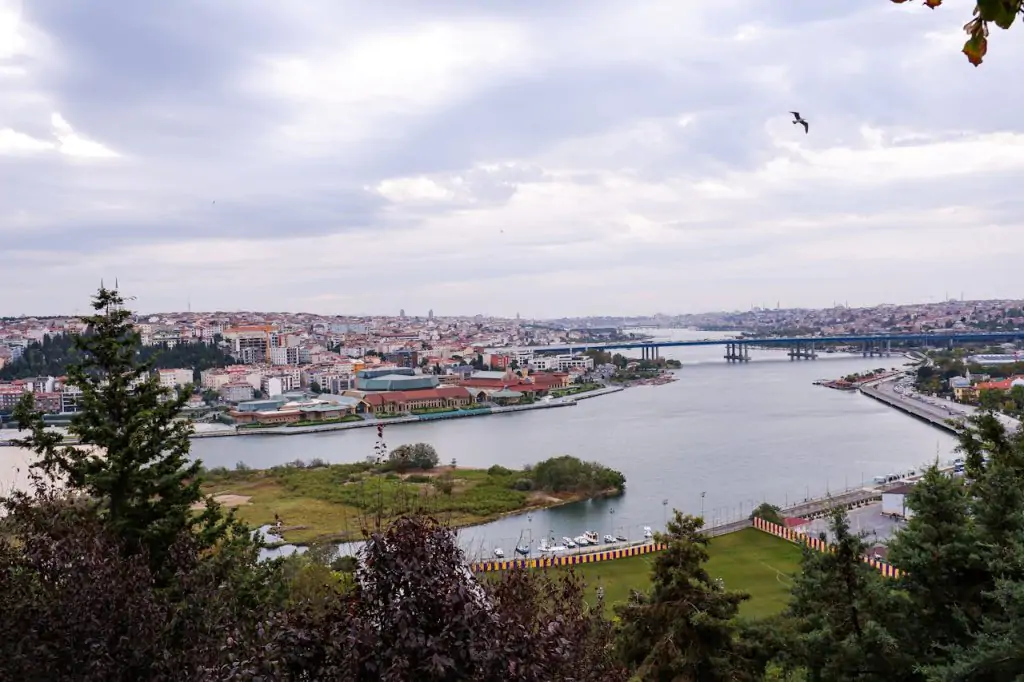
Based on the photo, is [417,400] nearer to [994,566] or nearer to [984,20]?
[994,566]

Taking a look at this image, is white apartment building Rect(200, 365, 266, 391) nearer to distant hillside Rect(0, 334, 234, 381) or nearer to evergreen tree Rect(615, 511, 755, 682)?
distant hillside Rect(0, 334, 234, 381)

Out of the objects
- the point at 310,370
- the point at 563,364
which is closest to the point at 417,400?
the point at 310,370

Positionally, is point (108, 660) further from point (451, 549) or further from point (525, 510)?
point (525, 510)

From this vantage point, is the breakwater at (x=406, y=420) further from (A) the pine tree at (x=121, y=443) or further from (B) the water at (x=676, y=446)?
(A) the pine tree at (x=121, y=443)

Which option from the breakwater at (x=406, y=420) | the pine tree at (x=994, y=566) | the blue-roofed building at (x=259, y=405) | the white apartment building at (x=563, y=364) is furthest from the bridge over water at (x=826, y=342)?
the pine tree at (x=994, y=566)

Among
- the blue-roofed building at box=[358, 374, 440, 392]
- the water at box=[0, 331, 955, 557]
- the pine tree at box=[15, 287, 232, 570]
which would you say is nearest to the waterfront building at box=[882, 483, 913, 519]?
the water at box=[0, 331, 955, 557]
